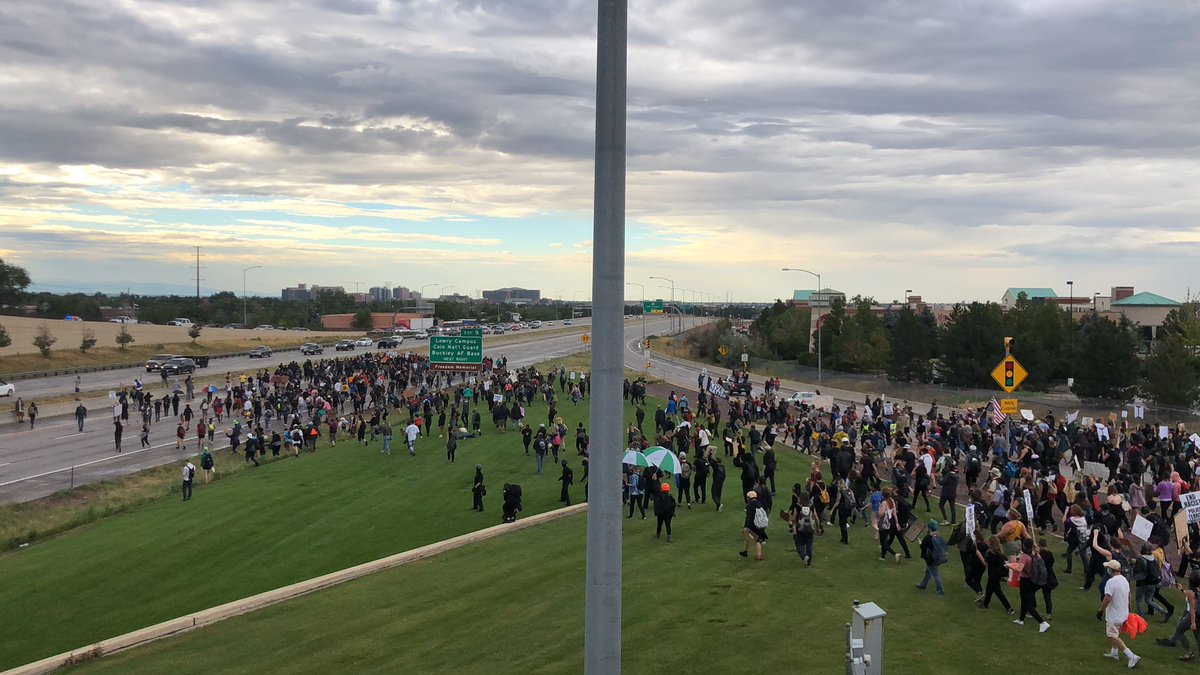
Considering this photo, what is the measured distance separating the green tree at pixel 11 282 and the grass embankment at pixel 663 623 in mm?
137078

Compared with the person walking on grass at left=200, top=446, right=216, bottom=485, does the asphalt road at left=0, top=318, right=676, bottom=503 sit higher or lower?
lower

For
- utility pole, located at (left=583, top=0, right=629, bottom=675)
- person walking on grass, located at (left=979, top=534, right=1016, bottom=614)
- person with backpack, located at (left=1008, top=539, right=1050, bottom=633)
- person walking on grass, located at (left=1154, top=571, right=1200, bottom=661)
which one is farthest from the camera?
person walking on grass, located at (left=979, top=534, right=1016, bottom=614)

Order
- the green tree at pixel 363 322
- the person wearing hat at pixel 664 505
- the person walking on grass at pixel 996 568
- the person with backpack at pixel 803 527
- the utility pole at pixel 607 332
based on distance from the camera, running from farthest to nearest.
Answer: the green tree at pixel 363 322 → the person wearing hat at pixel 664 505 → the person with backpack at pixel 803 527 → the person walking on grass at pixel 996 568 → the utility pole at pixel 607 332

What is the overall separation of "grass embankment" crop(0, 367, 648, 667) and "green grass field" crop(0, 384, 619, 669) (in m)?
0.04

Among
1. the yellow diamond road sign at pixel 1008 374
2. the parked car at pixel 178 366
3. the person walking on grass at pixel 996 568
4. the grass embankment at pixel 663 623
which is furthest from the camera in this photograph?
the parked car at pixel 178 366

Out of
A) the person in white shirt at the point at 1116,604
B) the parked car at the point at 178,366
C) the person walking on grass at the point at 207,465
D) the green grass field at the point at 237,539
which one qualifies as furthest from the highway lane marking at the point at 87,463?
the person in white shirt at the point at 1116,604

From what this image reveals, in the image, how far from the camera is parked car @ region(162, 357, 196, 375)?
66188 millimetres

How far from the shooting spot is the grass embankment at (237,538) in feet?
61.2

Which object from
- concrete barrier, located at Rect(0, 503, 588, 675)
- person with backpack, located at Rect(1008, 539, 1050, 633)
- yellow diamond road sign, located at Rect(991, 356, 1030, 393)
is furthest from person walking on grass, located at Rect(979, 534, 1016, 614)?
yellow diamond road sign, located at Rect(991, 356, 1030, 393)

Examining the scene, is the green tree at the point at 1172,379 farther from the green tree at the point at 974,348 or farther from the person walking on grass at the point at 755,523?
the person walking on grass at the point at 755,523

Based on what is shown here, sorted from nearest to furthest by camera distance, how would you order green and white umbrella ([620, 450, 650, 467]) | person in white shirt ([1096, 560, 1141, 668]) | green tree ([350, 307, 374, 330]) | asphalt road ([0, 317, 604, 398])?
person in white shirt ([1096, 560, 1141, 668])
green and white umbrella ([620, 450, 650, 467])
asphalt road ([0, 317, 604, 398])
green tree ([350, 307, 374, 330])

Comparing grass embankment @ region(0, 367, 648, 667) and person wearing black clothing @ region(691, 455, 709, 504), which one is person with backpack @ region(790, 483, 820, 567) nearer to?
person wearing black clothing @ region(691, 455, 709, 504)

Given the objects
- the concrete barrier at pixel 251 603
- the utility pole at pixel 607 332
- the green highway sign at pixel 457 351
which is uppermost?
the utility pole at pixel 607 332

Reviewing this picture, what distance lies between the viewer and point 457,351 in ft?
146
